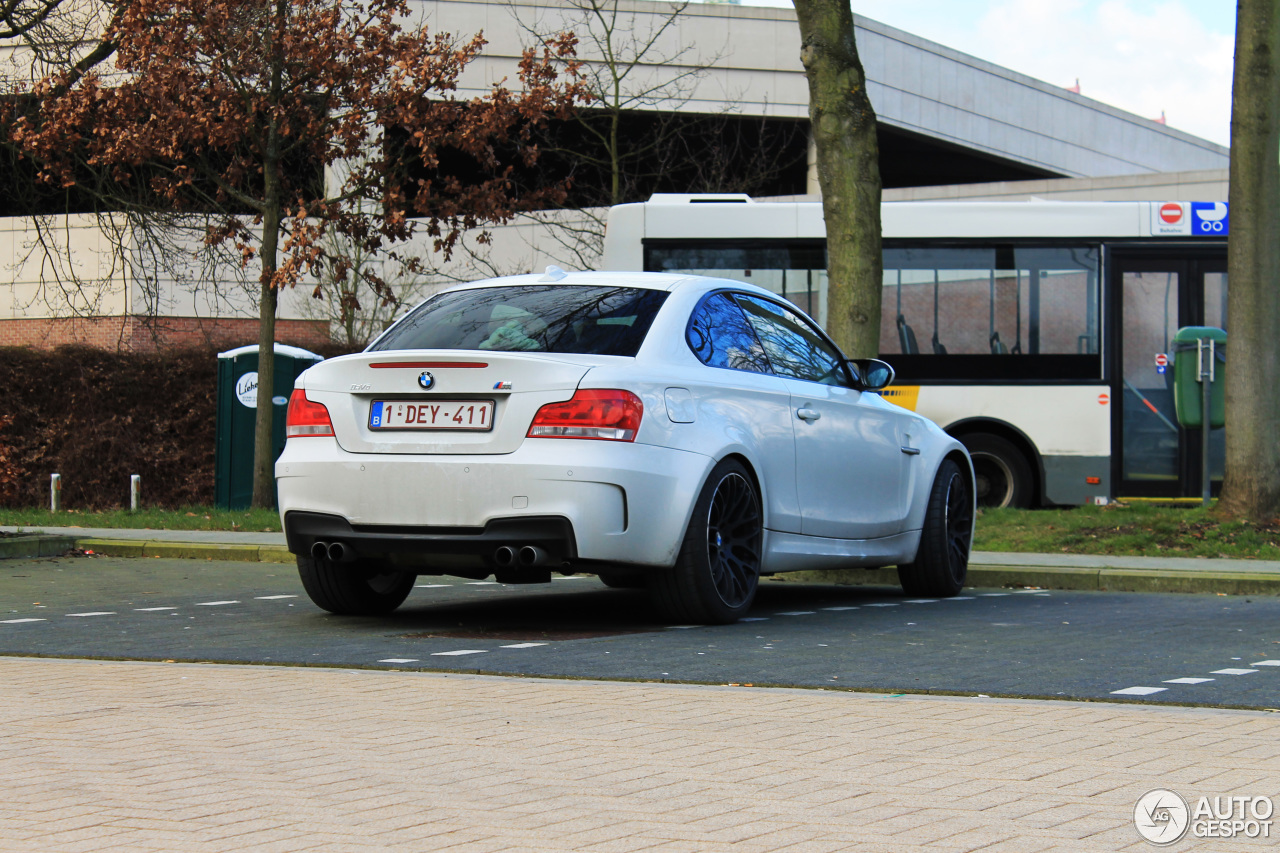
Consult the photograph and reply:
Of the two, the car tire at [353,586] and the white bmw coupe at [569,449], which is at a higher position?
the white bmw coupe at [569,449]

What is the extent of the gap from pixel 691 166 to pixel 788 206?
1382 cm

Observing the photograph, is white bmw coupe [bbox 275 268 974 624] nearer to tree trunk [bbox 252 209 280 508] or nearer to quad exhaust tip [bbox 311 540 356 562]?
quad exhaust tip [bbox 311 540 356 562]

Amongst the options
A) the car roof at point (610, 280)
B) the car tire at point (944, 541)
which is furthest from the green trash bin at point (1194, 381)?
the car roof at point (610, 280)

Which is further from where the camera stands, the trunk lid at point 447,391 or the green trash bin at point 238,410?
the green trash bin at point 238,410

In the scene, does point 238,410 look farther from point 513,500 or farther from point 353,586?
point 513,500

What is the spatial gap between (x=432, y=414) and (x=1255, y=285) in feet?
25.9

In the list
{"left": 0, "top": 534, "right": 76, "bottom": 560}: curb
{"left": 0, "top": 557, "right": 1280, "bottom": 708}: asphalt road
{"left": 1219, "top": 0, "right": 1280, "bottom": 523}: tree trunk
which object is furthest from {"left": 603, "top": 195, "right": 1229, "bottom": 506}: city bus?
{"left": 0, "top": 534, "right": 76, "bottom": 560}: curb

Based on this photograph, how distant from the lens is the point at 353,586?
821 cm

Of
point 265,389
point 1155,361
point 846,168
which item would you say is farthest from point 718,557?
point 265,389

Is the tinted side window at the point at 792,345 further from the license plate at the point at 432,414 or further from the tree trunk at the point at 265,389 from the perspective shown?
the tree trunk at the point at 265,389

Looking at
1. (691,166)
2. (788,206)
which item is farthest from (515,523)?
(691,166)

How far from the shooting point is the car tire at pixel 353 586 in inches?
319

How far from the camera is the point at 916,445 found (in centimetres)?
952

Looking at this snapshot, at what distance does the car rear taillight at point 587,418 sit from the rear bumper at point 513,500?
0.04 metres
